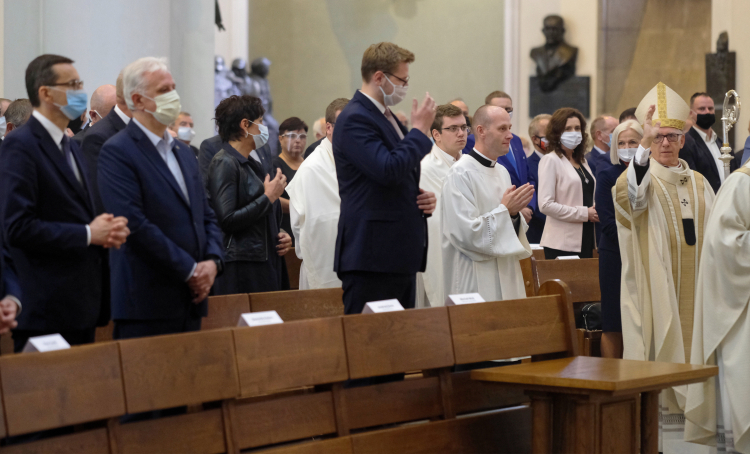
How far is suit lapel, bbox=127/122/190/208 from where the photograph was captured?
3.44 m

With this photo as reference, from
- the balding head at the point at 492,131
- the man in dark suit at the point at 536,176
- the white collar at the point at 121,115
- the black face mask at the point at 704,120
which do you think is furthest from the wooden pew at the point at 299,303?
the black face mask at the point at 704,120

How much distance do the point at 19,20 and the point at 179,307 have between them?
4.34 m

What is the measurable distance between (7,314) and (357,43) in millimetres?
12970

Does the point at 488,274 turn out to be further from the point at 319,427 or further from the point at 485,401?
the point at 319,427

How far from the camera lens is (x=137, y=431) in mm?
2779

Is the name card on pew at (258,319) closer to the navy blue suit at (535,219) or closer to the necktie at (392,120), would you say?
the necktie at (392,120)

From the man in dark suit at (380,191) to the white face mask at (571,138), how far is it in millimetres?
3249

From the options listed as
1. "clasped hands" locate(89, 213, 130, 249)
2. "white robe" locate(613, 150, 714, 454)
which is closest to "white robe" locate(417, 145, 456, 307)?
"white robe" locate(613, 150, 714, 454)

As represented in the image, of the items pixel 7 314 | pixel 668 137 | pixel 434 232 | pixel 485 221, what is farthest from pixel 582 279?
pixel 7 314

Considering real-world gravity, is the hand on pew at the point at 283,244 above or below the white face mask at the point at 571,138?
below

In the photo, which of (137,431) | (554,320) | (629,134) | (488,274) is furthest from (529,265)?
(137,431)

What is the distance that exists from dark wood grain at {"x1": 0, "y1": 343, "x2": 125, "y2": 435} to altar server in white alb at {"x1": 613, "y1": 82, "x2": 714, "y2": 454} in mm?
3369

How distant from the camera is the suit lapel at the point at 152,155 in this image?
3.44 metres

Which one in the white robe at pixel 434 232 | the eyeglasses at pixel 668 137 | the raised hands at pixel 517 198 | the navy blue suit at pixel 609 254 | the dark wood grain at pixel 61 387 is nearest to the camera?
the dark wood grain at pixel 61 387
